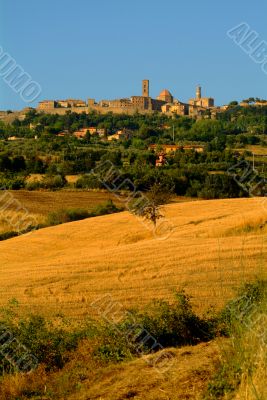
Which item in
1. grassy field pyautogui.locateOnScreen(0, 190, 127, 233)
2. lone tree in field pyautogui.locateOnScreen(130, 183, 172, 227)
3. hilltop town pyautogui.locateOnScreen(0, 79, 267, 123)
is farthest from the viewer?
hilltop town pyautogui.locateOnScreen(0, 79, 267, 123)

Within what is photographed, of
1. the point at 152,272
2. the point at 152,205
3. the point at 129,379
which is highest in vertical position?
the point at 152,205

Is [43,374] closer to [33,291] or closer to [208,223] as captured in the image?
[33,291]

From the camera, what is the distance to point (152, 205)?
58.6 feet

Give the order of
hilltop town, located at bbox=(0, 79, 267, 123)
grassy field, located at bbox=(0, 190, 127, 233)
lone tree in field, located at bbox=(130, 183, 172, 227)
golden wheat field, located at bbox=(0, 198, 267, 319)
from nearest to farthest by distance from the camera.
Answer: golden wheat field, located at bbox=(0, 198, 267, 319), lone tree in field, located at bbox=(130, 183, 172, 227), grassy field, located at bbox=(0, 190, 127, 233), hilltop town, located at bbox=(0, 79, 267, 123)

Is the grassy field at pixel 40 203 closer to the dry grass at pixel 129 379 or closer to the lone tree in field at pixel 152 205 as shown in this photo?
the lone tree in field at pixel 152 205

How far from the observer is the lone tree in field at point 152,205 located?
687 inches

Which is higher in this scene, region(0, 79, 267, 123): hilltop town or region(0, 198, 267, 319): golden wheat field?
region(0, 79, 267, 123): hilltop town

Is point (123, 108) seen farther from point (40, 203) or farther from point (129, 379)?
point (129, 379)

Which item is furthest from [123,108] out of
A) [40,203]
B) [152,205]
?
[152,205]

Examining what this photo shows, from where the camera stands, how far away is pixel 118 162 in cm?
4872

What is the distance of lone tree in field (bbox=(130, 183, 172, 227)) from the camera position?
57.3 feet

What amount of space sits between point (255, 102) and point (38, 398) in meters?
118

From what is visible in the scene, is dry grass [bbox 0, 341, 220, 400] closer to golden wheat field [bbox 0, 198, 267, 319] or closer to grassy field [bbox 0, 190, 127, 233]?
golden wheat field [bbox 0, 198, 267, 319]

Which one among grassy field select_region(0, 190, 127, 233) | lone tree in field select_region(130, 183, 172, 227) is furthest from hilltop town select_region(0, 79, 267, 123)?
lone tree in field select_region(130, 183, 172, 227)
